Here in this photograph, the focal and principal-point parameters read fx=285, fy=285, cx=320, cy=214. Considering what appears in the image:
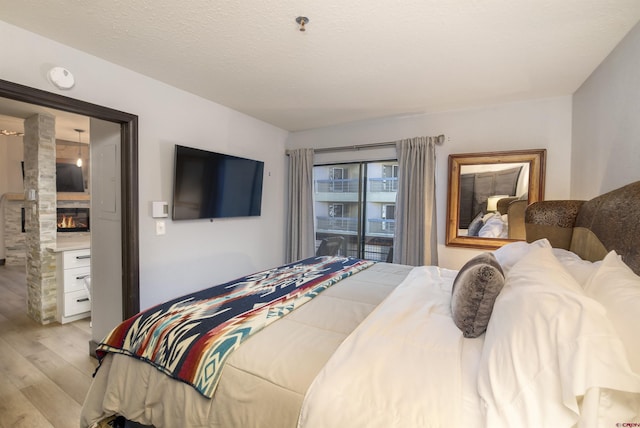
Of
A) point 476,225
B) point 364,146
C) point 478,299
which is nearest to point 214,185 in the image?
point 364,146

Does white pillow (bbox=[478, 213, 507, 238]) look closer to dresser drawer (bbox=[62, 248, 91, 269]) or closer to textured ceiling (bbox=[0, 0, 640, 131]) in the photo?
textured ceiling (bbox=[0, 0, 640, 131])

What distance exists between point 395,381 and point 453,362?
0.75 feet

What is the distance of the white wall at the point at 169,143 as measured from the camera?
1.90 m

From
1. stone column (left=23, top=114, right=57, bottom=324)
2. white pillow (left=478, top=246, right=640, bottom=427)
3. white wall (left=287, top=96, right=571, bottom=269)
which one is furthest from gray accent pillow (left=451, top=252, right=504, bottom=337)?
stone column (left=23, top=114, right=57, bottom=324)

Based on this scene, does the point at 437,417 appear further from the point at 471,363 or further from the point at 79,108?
the point at 79,108

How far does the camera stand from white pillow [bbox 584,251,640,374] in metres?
0.75

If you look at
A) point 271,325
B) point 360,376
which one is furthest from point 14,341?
Answer: point 360,376

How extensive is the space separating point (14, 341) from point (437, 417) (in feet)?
12.8

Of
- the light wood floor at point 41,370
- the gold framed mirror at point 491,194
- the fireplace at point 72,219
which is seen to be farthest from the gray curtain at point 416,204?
the fireplace at point 72,219

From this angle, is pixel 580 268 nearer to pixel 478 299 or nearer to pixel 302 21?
pixel 478 299

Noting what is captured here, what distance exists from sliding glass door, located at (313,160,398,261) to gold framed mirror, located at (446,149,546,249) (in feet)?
2.63

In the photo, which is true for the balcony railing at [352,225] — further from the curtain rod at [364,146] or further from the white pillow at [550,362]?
the white pillow at [550,362]

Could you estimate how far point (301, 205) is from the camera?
411 centimetres

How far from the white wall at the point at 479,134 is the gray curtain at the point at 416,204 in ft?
0.39
